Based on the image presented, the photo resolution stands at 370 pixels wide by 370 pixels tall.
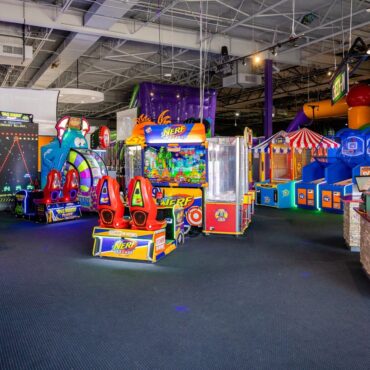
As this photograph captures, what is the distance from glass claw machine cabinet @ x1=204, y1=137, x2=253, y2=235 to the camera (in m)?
6.40

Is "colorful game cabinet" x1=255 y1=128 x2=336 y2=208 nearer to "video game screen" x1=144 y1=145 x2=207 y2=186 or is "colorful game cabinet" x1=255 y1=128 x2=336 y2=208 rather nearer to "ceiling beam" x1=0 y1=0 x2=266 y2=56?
"ceiling beam" x1=0 y1=0 x2=266 y2=56

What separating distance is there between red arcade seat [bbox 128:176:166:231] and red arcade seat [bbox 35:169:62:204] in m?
Answer: 3.72

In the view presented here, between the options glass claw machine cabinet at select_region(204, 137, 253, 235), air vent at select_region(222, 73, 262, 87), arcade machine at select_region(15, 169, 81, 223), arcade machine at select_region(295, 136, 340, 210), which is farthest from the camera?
air vent at select_region(222, 73, 262, 87)

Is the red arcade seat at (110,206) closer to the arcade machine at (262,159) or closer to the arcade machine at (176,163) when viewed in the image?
the arcade machine at (176,163)

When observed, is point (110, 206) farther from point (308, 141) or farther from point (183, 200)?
point (308, 141)

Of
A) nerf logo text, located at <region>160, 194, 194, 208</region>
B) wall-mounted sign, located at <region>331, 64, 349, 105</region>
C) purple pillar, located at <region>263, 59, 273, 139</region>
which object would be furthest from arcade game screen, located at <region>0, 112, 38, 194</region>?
wall-mounted sign, located at <region>331, 64, 349, 105</region>

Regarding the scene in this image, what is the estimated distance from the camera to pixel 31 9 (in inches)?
322

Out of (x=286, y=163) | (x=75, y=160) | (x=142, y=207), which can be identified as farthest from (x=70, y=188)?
(x=286, y=163)

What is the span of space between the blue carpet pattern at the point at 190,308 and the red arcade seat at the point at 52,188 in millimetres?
2430

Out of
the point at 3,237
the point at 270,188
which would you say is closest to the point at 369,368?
the point at 3,237

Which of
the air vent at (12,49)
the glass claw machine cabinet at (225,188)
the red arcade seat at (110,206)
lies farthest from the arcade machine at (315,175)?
the air vent at (12,49)

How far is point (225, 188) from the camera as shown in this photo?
21.8ft

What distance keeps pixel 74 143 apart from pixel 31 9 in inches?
120

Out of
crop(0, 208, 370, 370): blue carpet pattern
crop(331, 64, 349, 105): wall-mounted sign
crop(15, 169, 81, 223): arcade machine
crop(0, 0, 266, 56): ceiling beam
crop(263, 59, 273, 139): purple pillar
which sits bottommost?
crop(0, 208, 370, 370): blue carpet pattern
